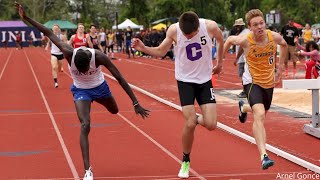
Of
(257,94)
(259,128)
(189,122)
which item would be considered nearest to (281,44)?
(257,94)

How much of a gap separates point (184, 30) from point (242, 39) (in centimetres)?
120

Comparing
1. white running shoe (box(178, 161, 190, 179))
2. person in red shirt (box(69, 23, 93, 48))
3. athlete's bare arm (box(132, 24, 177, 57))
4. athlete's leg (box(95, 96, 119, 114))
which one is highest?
→ athlete's bare arm (box(132, 24, 177, 57))

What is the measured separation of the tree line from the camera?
6680 cm

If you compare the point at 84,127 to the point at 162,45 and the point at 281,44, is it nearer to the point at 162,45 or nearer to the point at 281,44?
the point at 162,45

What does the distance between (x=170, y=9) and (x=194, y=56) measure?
59598mm

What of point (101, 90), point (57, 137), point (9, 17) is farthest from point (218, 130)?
point (9, 17)

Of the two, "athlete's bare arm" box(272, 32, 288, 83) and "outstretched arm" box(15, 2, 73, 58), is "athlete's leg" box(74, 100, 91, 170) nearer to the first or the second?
"outstretched arm" box(15, 2, 73, 58)

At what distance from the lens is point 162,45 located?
7.90m

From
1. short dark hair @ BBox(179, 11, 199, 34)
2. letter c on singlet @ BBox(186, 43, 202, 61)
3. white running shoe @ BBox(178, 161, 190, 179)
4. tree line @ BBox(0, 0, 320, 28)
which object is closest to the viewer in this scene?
short dark hair @ BBox(179, 11, 199, 34)

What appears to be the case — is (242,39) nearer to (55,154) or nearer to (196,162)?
(196,162)

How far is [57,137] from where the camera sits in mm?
10906

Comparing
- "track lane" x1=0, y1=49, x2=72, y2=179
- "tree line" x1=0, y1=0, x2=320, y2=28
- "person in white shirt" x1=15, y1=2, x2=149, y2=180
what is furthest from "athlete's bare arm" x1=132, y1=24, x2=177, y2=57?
"tree line" x1=0, y1=0, x2=320, y2=28

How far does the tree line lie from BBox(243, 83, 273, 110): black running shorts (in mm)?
33753

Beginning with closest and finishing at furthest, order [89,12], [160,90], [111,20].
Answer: [160,90] < [89,12] < [111,20]
